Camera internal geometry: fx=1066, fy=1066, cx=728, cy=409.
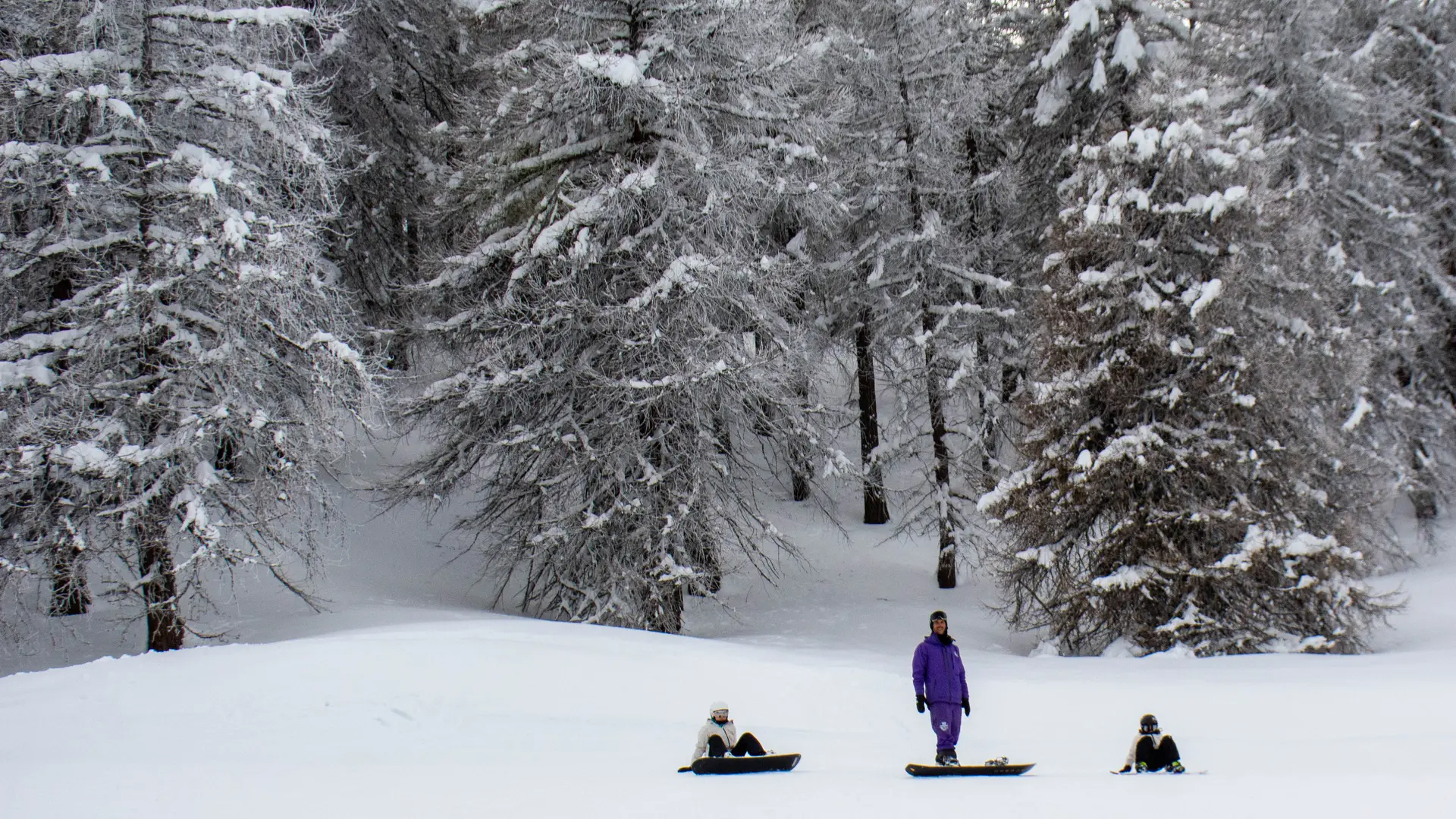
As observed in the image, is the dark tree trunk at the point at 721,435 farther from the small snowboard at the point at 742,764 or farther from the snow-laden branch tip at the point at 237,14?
the snow-laden branch tip at the point at 237,14

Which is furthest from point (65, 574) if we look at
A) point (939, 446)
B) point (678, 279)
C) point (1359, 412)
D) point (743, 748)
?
point (1359, 412)

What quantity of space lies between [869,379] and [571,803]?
627 inches

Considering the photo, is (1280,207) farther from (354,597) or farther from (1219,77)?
(354,597)

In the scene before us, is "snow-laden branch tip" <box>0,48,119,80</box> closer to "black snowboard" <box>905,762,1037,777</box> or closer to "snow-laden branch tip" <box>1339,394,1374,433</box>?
"black snowboard" <box>905,762,1037,777</box>

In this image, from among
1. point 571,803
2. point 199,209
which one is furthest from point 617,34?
point 571,803

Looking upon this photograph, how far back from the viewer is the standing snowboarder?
925cm

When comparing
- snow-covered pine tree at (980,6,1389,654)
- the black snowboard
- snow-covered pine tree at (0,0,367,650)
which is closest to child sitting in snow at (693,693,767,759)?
the black snowboard

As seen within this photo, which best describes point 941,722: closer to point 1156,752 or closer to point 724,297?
point 1156,752

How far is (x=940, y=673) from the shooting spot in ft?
30.5

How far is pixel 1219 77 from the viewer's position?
1659 centimetres

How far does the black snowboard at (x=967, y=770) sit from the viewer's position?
341 inches

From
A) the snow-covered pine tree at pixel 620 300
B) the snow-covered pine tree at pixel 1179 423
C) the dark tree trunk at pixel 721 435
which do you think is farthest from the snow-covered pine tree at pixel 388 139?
the snow-covered pine tree at pixel 1179 423

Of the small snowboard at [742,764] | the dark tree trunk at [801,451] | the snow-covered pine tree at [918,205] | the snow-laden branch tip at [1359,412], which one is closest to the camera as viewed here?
the small snowboard at [742,764]

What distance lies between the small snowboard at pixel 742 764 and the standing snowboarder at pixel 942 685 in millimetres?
1336
